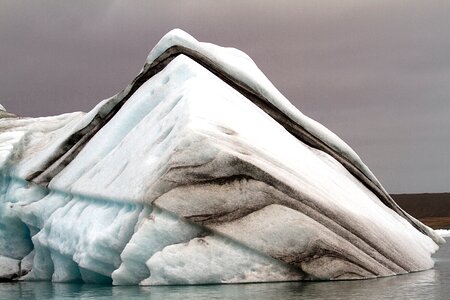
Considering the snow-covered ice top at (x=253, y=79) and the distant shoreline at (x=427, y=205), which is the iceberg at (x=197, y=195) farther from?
the distant shoreline at (x=427, y=205)

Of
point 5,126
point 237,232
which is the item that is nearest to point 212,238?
point 237,232

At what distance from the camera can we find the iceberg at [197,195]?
36.8 feet

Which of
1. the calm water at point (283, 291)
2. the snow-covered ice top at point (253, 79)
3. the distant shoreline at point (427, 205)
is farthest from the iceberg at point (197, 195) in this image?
the distant shoreline at point (427, 205)

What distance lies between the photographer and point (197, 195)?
440 inches

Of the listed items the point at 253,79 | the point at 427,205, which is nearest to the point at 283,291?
the point at 253,79

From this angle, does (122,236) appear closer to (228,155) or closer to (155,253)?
(155,253)

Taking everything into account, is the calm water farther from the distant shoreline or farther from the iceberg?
the distant shoreline

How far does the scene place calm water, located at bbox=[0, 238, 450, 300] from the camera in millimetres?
9352

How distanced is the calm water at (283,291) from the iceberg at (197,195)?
44 cm

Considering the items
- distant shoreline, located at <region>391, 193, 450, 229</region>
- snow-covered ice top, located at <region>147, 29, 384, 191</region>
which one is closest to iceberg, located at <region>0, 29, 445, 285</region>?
snow-covered ice top, located at <region>147, 29, 384, 191</region>

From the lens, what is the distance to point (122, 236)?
11766 millimetres

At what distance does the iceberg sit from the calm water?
44cm

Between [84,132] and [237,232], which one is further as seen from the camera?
[84,132]

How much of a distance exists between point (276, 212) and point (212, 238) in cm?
89
